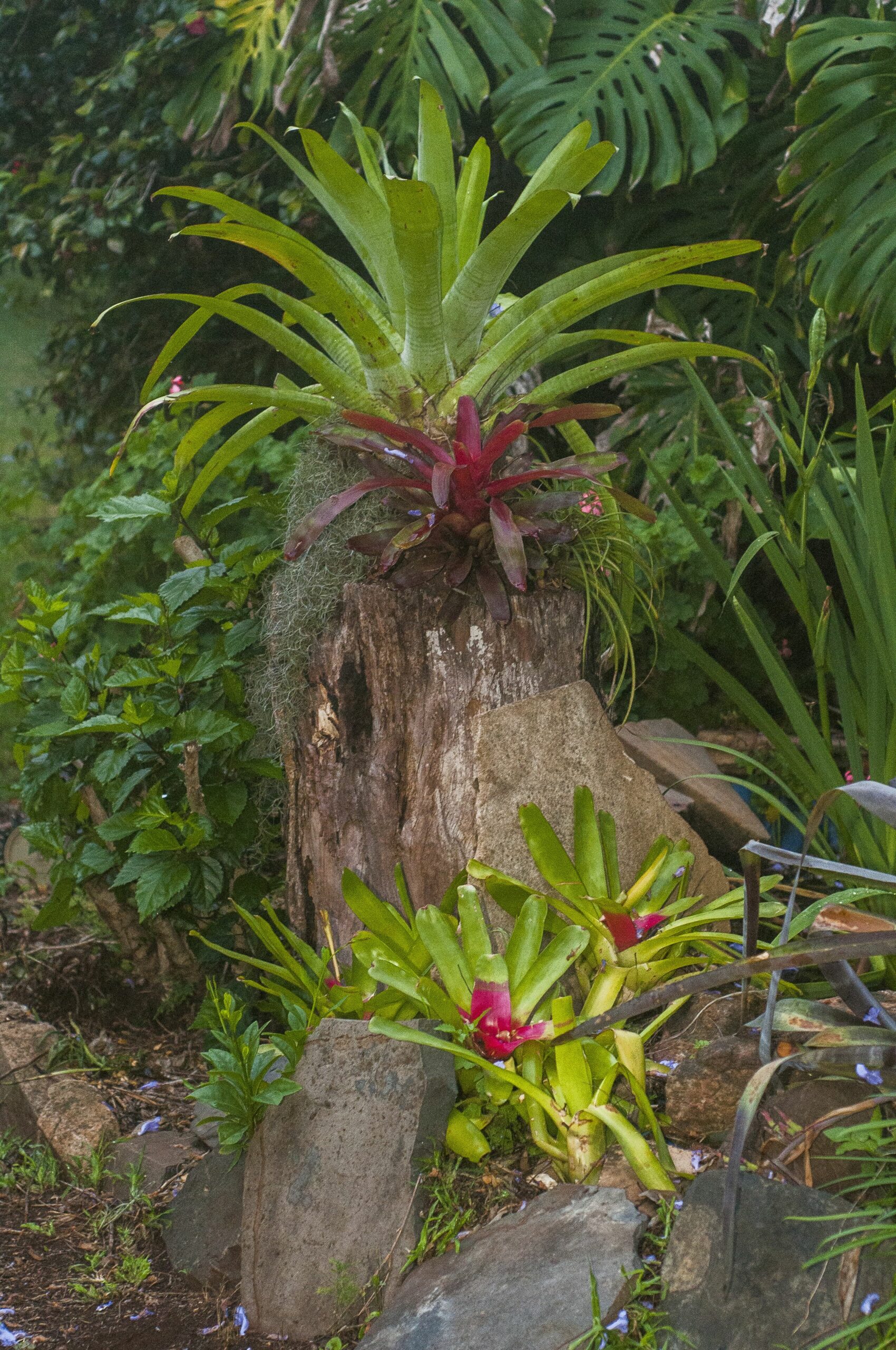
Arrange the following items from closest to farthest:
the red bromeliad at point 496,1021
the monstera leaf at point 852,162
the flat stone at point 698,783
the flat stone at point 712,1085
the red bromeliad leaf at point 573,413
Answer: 1. the flat stone at point 712,1085
2. the red bromeliad at point 496,1021
3. the red bromeliad leaf at point 573,413
4. the flat stone at point 698,783
5. the monstera leaf at point 852,162

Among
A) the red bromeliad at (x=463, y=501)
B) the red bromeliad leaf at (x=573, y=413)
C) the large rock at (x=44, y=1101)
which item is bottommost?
the large rock at (x=44, y=1101)

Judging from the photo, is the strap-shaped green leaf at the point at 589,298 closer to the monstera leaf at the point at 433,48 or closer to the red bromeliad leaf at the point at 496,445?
the red bromeliad leaf at the point at 496,445

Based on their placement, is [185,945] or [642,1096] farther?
[185,945]

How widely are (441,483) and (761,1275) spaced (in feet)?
3.89

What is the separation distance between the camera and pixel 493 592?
6.13 ft

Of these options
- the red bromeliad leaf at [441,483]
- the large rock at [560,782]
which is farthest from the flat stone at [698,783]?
the red bromeliad leaf at [441,483]

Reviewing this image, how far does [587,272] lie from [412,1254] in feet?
5.51

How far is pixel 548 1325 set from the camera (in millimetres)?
1232

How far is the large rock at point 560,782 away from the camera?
1.88m

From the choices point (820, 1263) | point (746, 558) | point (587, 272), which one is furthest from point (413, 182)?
point (820, 1263)

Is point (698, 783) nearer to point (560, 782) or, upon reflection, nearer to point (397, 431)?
point (560, 782)

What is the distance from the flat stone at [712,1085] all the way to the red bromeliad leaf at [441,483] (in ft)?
3.04

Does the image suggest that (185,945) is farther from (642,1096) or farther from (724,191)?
(724,191)

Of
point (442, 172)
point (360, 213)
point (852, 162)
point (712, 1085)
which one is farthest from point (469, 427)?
point (852, 162)
